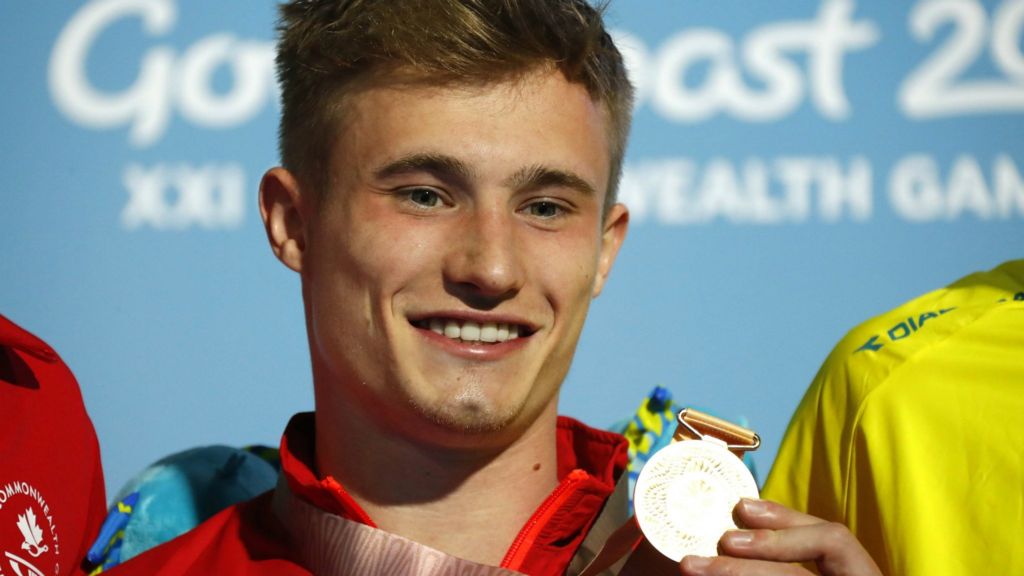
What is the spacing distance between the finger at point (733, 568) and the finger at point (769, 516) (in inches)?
1.3

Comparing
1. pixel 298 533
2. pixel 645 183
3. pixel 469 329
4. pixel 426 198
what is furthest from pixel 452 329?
pixel 645 183

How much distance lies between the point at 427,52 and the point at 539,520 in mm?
520

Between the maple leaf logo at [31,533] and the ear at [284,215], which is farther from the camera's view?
the ear at [284,215]

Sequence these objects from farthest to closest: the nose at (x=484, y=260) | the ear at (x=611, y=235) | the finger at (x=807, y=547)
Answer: the ear at (x=611, y=235) < the nose at (x=484, y=260) < the finger at (x=807, y=547)

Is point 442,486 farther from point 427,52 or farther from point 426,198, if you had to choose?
point 427,52

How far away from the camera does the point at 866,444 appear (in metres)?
1.16

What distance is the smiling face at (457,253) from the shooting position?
1264 mm

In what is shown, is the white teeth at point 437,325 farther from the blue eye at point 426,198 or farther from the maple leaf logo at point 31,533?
the maple leaf logo at point 31,533

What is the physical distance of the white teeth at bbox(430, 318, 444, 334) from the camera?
128 centimetres

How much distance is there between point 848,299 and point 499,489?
1070mm

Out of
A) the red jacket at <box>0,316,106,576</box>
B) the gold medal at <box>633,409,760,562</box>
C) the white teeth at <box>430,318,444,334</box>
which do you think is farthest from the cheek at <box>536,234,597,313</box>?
the red jacket at <box>0,316,106,576</box>

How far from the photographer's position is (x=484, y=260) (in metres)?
1.23

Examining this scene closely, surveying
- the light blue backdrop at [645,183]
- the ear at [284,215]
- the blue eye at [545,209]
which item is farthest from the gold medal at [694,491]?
the light blue backdrop at [645,183]

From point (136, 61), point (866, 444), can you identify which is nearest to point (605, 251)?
point (866, 444)
